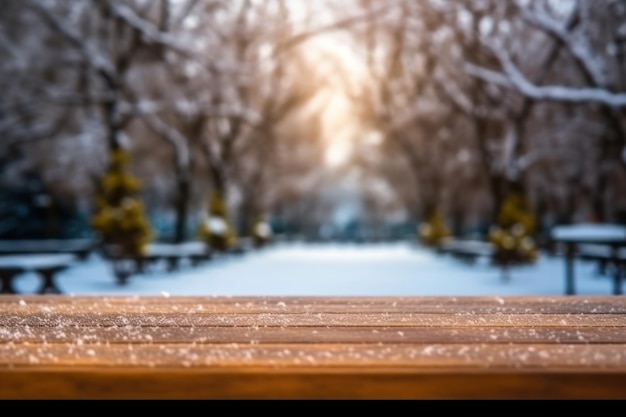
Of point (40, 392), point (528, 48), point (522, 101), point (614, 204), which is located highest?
point (528, 48)

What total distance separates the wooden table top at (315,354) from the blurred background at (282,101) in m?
10.8

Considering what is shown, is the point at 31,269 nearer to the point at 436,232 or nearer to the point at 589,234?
the point at 589,234

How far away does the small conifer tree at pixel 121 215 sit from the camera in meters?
17.3

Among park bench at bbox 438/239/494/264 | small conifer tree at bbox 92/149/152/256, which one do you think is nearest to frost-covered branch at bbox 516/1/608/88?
park bench at bbox 438/239/494/264

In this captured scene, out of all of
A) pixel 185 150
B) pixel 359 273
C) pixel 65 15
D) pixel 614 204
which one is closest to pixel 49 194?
pixel 185 150

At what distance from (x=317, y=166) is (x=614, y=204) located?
894 inches

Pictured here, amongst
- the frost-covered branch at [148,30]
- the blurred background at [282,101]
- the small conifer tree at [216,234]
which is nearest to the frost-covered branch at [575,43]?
the blurred background at [282,101]

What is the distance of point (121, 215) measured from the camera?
57.1 feet

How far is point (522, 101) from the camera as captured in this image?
2353cm

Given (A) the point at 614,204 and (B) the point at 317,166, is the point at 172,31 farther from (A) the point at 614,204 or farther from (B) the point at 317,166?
(B) the point at 317,166

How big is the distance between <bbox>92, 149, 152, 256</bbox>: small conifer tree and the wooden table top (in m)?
14.6

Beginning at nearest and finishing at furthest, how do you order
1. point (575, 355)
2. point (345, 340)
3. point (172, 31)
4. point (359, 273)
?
point (575, 355) → point (345, 340) → point (359, 273) → point (172, 31)

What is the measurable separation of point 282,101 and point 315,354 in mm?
33430

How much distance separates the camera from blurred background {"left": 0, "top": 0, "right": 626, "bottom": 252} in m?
17.6
